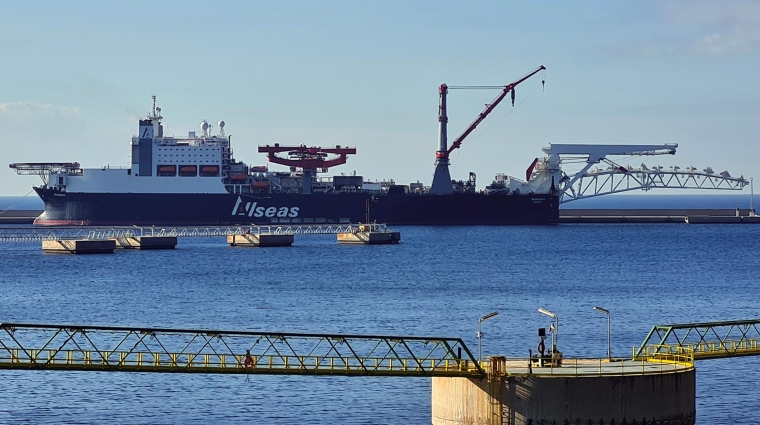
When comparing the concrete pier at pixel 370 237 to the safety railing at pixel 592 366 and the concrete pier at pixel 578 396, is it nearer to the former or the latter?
the safety railing at pixel 592 366

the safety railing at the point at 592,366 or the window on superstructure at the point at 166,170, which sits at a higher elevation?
the window on superstructure at the point at 166,170

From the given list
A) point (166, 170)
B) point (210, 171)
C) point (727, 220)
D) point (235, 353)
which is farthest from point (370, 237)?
point (235, 353)

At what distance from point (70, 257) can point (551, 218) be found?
7311cm

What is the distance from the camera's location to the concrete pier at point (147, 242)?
379ft

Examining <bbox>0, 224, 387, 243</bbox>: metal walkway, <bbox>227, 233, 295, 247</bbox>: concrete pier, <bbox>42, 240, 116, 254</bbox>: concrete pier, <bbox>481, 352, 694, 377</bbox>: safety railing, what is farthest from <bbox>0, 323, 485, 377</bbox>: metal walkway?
<bbox>0, 224, 387, 243</bbox>: metal walkway

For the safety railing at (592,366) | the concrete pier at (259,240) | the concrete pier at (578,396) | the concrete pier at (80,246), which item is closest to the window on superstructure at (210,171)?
the concrete pier at (259,240)

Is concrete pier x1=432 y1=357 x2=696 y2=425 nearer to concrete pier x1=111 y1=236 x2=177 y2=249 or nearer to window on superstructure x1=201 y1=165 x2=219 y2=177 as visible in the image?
concrete pier x1=111 y1=236 x2=177 y2=249

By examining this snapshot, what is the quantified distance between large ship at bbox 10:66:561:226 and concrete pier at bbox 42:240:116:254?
3847 centimetres

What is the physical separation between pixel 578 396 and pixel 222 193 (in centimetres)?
11920

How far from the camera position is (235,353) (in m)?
48.9

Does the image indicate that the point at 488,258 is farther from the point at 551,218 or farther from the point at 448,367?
the point at 448,367

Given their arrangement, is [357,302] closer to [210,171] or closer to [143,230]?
[143,230]

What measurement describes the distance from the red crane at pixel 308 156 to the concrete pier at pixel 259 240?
3225 centimetres

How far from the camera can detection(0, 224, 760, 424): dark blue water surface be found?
41531 millimetres
